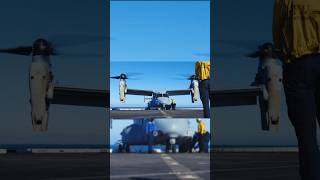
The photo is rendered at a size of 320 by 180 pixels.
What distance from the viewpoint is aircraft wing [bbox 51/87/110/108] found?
38.1 metres

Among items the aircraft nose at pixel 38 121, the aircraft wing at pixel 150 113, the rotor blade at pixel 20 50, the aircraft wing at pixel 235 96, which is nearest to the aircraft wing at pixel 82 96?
the aircraft wing at pixel 150 113

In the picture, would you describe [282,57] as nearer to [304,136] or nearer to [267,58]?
[304,136]

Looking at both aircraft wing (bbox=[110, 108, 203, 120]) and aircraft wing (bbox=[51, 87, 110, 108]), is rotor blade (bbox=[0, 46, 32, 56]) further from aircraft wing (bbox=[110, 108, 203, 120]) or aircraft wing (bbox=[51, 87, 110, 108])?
aircraft wing (bbox=[110, 108, 203, 120])

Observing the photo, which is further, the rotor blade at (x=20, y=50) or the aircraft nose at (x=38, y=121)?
the rotor blade at (x=20, y=50)

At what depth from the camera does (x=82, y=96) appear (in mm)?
39750

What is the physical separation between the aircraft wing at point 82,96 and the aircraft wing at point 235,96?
1006 centimetres

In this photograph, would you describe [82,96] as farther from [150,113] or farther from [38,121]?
[38,121]

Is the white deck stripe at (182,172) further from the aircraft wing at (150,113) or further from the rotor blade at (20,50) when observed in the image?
the aircraft wing at (150,113)

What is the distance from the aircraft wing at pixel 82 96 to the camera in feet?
125

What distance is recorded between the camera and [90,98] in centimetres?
4084

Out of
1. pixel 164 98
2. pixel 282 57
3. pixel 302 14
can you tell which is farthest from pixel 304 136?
pixel 164 98

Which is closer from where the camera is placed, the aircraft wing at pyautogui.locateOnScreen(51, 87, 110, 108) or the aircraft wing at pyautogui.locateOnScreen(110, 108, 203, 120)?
the aircraft wing at pyautogui.locateOnScreen(51, 87, 110, 108)

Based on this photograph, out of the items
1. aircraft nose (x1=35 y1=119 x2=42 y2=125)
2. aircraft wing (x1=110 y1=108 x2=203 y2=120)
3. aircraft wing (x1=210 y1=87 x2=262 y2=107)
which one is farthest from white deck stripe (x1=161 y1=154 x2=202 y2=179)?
aircraft wing (x1=110 y1=108 x2=203 y2=120)

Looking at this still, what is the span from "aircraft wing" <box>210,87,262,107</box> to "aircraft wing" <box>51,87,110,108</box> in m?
10.1
